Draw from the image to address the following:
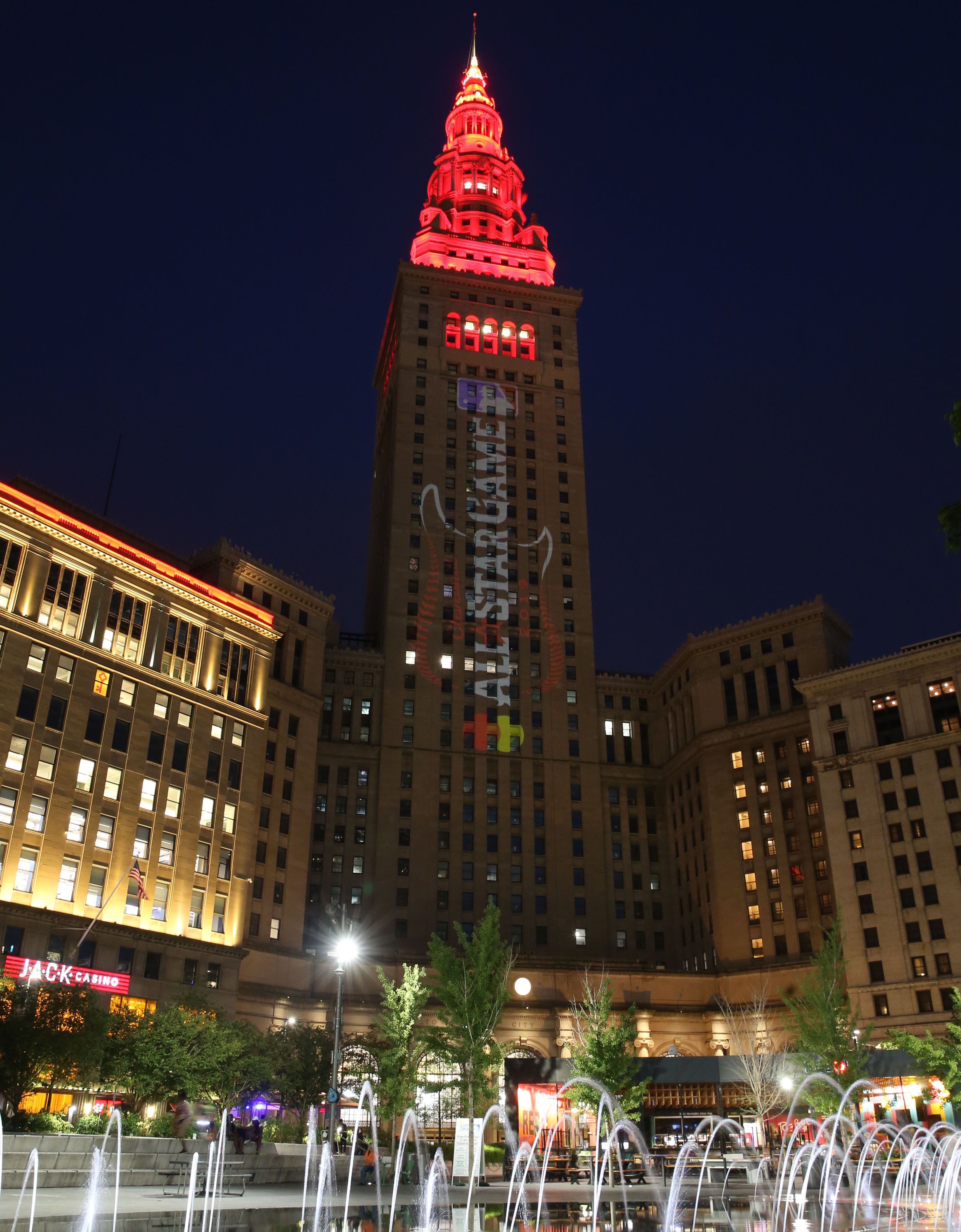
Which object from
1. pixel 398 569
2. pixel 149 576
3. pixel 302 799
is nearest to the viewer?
pixel 149 576

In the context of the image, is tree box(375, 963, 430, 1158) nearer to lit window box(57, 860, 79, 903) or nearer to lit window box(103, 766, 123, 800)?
lit window box(57, 860, 79, 903)

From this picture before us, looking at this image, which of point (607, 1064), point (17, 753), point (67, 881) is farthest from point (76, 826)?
point (607, 1064)

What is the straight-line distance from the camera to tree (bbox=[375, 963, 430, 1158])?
58438 mm

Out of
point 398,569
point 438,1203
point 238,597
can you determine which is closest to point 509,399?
point 398,569

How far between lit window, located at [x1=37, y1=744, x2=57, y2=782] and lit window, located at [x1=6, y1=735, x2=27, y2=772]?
108 centimetres

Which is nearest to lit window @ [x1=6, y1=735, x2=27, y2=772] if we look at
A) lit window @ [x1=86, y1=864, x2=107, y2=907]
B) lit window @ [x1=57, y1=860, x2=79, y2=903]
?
lit window @ [x1=57, y1=860, x2=79, y2=903]

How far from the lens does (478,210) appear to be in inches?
5856

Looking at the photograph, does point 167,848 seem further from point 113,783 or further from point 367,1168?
point 367,1168

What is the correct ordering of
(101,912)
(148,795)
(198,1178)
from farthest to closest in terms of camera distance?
1. (148,795)
2. (101,912)
3. (198,1178)

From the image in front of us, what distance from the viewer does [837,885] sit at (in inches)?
3415

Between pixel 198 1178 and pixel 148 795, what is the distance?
4016 centimetres

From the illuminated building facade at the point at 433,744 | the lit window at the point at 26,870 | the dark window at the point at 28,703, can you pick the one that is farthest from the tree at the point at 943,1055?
the dark window at the point at 28,703

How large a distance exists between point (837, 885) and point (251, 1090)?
50219 mm

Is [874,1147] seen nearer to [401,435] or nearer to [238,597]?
[238,597]
